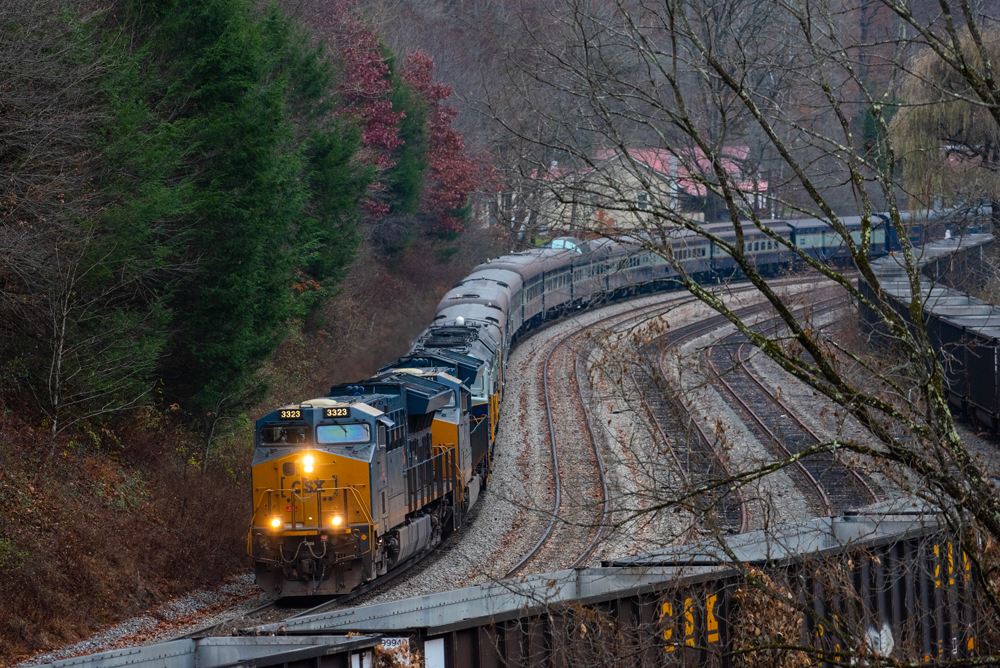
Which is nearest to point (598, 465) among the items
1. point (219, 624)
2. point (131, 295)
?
point (131, 295)

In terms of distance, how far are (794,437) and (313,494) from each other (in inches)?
550

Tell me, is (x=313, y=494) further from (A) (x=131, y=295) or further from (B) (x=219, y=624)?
(A) (x=131, y=295)

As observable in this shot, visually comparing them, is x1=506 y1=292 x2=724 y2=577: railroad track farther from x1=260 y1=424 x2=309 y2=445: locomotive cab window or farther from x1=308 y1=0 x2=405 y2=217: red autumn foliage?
x1=308 y1=0 x2=405 y2=217: red autumn foliage

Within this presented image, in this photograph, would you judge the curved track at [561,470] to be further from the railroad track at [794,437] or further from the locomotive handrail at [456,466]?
the railroad track at [794,437]

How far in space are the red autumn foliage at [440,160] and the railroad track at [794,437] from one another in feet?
62.0

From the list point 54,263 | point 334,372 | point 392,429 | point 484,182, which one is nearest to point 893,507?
point 392,429

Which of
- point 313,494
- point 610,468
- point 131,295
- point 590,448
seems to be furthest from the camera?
point 590,448

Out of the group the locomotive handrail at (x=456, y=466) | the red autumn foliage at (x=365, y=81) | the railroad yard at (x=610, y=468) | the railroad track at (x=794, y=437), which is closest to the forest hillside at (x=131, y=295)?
the railroad yard at (x=610, y=468)

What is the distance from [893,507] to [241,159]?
15.7m

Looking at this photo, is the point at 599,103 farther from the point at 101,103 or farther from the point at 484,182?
the point at 484,182

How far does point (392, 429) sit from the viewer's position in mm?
15758

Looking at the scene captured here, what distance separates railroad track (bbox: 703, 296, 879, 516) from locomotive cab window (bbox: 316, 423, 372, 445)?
17.1 ft

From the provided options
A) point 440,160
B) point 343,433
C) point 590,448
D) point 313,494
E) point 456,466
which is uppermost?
point 440,160

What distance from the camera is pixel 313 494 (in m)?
15.0
